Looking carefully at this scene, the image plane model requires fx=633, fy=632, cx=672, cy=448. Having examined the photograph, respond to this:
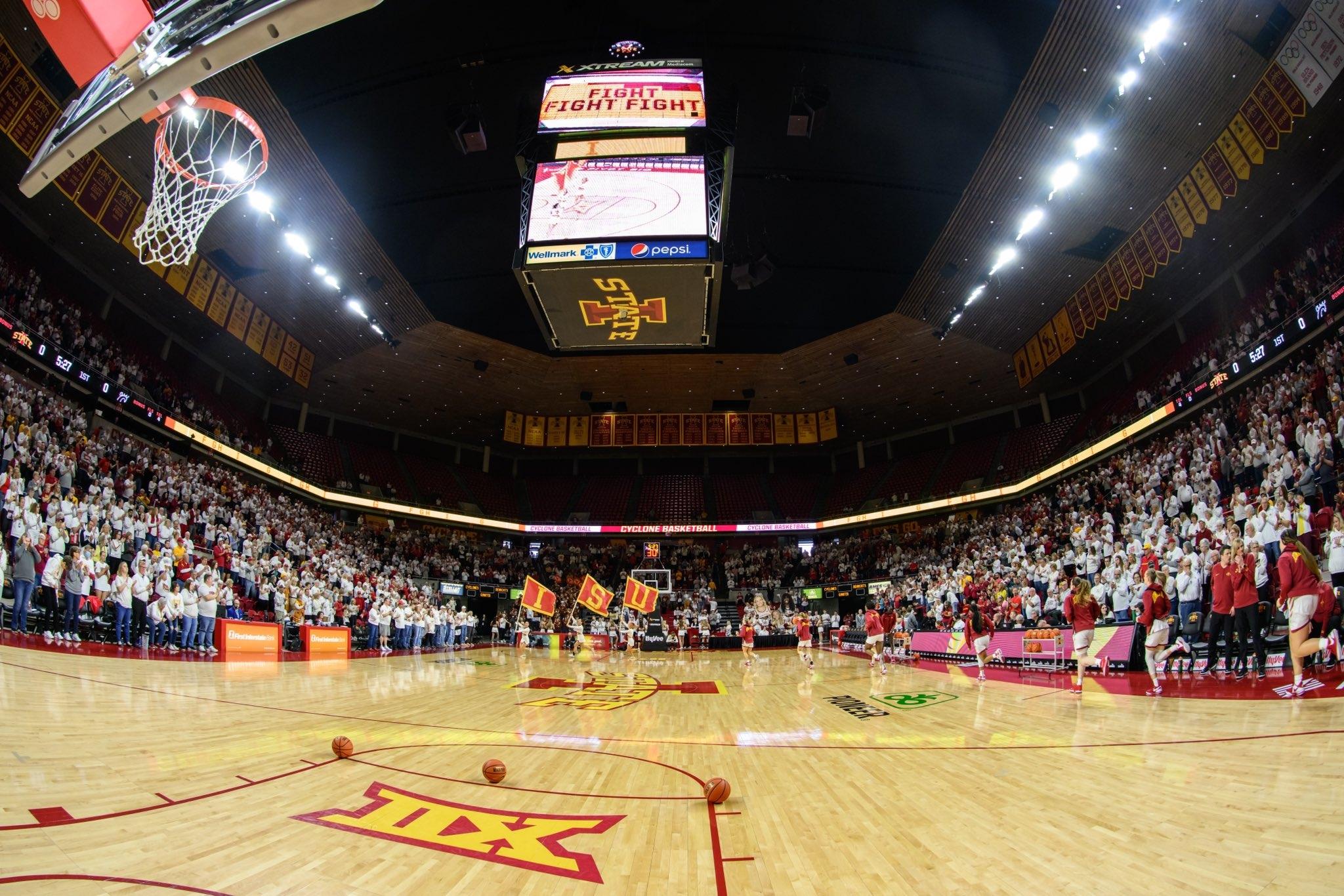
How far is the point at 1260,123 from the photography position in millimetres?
14508

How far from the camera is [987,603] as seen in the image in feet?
66.9

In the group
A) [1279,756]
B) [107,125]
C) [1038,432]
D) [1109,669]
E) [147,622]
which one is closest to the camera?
[1279,756]

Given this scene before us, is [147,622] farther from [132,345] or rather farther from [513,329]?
[513,329]

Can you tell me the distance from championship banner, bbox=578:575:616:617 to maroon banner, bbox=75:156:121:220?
1652cm

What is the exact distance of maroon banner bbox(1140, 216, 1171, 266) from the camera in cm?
1870

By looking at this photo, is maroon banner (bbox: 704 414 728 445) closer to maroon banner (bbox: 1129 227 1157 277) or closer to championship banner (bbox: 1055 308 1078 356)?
championship banner (bbox: 1055 308 1078 356)

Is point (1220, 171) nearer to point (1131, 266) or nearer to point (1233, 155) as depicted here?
point (1233, 155)

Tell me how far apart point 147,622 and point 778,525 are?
100 ft

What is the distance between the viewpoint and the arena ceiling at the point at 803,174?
49.0 feet

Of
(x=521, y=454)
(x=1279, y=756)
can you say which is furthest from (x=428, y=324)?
Answer: (x=1279, y=756)

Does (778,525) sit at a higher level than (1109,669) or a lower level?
higher

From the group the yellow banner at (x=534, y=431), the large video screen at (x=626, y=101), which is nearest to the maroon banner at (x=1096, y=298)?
the large video screen at (x=626, y=101)

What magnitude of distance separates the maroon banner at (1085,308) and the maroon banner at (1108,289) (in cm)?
62

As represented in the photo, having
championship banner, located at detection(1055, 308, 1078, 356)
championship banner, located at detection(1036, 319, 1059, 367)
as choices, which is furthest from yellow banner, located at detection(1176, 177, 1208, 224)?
championship banner, located at detection(1036, 319, 1059, 367)
